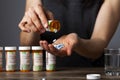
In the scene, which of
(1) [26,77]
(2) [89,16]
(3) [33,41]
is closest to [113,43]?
(2) [89,16]

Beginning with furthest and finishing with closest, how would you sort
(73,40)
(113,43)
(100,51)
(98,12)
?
(113,43), (98,12), (100,51), (73,40)

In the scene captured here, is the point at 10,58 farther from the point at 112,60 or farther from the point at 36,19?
the point at 112,60

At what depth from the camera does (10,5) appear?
8.62 feet

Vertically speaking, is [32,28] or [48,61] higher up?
[32,28]

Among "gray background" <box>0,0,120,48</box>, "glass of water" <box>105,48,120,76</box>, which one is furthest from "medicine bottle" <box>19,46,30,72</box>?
"gray background" <box>0,0,120,48</box>

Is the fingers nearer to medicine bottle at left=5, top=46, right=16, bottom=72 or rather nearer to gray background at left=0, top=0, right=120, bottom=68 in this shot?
medicine bottle at left=5, top=46, right=16, bottom=72

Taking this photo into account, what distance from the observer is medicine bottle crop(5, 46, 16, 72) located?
4.47ft

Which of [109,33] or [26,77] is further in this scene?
[109,33]

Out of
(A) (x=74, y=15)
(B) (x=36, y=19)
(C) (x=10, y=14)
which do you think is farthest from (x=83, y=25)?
(C) (x=10, y=14)

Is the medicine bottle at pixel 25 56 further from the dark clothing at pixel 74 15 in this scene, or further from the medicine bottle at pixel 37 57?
the dark clothing at pixel 74 15

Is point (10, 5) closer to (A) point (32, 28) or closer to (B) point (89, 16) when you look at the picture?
(B) point (89, 16)

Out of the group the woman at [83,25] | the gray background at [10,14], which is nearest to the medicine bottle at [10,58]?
the woman at [83,25]

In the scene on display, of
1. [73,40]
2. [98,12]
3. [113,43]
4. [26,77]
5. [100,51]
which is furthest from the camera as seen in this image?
[113,43]

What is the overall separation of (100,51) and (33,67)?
43 cm
